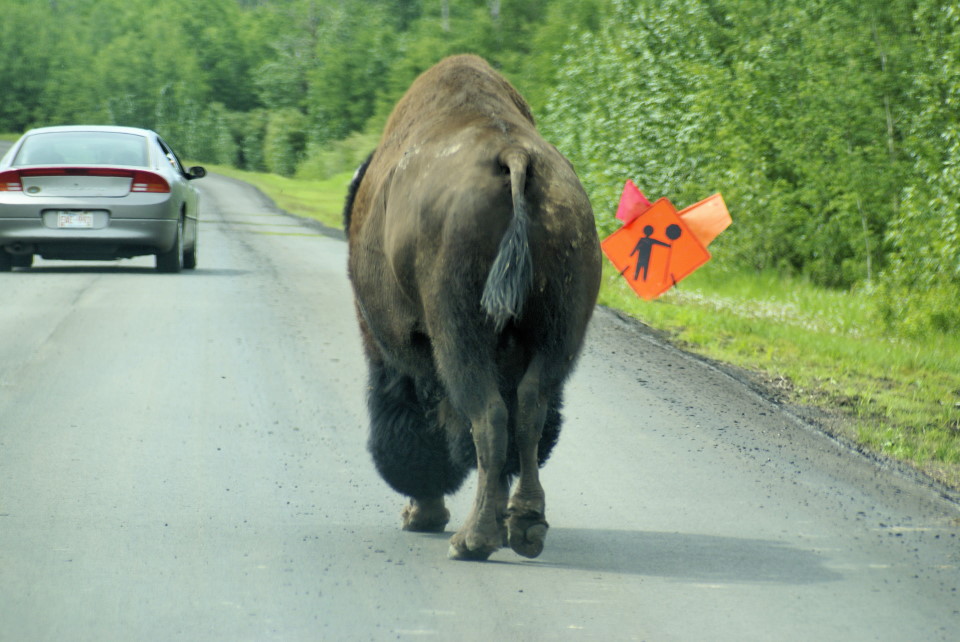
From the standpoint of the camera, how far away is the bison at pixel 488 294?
4648mm

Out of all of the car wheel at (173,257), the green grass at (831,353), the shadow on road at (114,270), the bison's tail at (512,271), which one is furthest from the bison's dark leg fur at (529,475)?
the car wheel at (173,257)

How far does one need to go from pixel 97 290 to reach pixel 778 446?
859 cm

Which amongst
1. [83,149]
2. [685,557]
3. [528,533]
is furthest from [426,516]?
[83,149]

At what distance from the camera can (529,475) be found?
472 cm

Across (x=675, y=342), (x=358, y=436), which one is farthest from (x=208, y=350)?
(x=675, y=342)

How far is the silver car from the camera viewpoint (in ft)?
48.6

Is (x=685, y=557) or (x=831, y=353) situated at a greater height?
(x=685, y=557)

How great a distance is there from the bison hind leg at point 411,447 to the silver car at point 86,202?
1015 centimetres

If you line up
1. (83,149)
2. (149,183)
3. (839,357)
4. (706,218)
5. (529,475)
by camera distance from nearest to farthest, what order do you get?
(529,475) < (839,357) < (706,218) < (149,183) < (83,149)

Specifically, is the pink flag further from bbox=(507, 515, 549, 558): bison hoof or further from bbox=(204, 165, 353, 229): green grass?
bbox=(204, 165, 353, 229): green grass

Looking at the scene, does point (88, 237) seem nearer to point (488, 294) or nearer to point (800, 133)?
point (800, 133)

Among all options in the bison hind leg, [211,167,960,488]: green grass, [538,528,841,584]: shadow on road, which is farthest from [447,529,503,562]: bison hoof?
[211,167,960,488]: green grass

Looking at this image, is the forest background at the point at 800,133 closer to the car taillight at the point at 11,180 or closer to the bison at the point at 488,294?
the bison at the point at 488,294

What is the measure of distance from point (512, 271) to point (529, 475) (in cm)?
77
